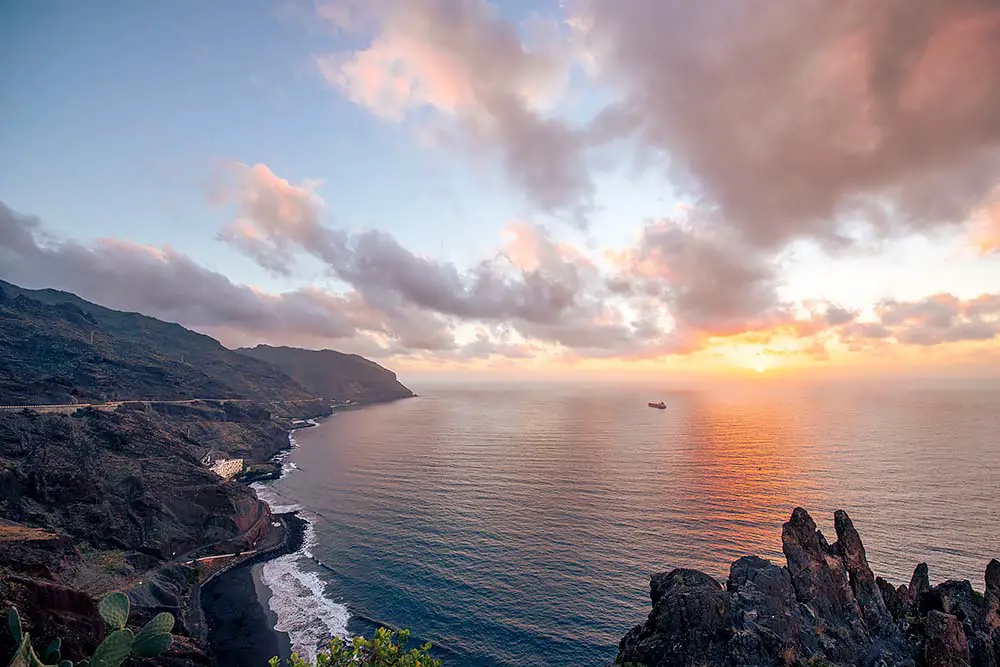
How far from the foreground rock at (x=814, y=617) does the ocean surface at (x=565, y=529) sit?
1536cm

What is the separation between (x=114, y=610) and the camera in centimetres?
2369

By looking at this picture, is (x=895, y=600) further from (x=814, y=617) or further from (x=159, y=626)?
(x=159, y=626)

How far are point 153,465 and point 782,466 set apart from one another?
16970 cm

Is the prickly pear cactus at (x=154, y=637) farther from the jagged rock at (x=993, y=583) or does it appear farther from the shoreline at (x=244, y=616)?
the jagged rock at (x=993, y=583)

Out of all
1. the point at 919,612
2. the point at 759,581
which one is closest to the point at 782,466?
the point at 919,612

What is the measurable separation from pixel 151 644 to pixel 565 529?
257 ft

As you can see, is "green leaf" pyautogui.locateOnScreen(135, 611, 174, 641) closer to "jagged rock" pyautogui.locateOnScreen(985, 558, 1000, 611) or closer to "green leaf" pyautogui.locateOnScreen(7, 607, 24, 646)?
"green leaf" pyautogui.locateOnScreen(7, 607, 24, 646)

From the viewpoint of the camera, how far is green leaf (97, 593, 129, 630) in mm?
23203

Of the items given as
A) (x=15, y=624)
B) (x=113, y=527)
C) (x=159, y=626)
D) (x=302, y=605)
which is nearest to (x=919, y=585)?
(x=159, y=626)

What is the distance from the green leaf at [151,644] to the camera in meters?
23.0

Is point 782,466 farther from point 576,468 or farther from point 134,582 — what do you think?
point 134,582

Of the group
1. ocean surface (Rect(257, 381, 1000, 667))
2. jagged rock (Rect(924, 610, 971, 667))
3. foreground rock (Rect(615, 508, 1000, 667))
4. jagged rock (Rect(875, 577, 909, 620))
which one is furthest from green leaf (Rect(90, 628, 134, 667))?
jagged rock (Rect(875, 577, 909, 620))

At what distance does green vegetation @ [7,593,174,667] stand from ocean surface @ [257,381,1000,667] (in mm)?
41333

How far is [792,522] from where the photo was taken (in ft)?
170
